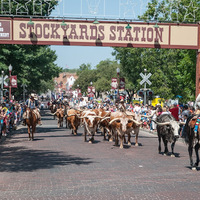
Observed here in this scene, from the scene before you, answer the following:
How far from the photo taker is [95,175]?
12000mm

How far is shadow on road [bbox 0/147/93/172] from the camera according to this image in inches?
538

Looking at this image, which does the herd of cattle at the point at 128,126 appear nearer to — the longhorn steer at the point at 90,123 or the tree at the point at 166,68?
the longhorn steer at the point at 90,123

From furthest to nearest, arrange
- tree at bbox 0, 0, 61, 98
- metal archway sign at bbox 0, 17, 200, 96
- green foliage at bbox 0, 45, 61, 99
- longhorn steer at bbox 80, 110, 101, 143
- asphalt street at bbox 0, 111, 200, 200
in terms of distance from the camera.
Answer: green foliage at bbox 0, 45, 61, 99 < tree at bbox 0, 0, 61, 98 < metal archway sign at bbox 0, 17, 200, 96 < longhorn steer at bbox 80, 110, 101, 143 < asphalt street at bbox 0, 111, 200, 200

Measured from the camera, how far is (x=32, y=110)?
2345 cm

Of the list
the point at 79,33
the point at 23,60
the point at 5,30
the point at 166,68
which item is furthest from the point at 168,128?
the point at 166,68

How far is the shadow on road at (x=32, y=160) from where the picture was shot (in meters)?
13.7

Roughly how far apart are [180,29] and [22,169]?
52.6 ft

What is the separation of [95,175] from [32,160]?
156 inches

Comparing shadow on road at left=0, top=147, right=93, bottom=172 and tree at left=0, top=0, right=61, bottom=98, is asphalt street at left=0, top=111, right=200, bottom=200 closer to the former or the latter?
shadow on road at left=0, top=147, right=93, bottom=172

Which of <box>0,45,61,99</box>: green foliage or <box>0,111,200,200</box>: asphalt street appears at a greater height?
<box>0,45,61,99</box>: green foliage

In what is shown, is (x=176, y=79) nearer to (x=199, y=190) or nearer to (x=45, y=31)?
(x=45, y=31)

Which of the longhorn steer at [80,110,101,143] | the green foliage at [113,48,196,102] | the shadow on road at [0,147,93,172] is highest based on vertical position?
the green foliage at [113,48,196,102]

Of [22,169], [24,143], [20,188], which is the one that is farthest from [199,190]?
[24,143]

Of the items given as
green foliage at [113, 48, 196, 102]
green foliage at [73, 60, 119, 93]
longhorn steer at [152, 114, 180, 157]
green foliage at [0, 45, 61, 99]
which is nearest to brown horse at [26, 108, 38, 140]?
longhorn steer at [152, 114, 180, 157]
